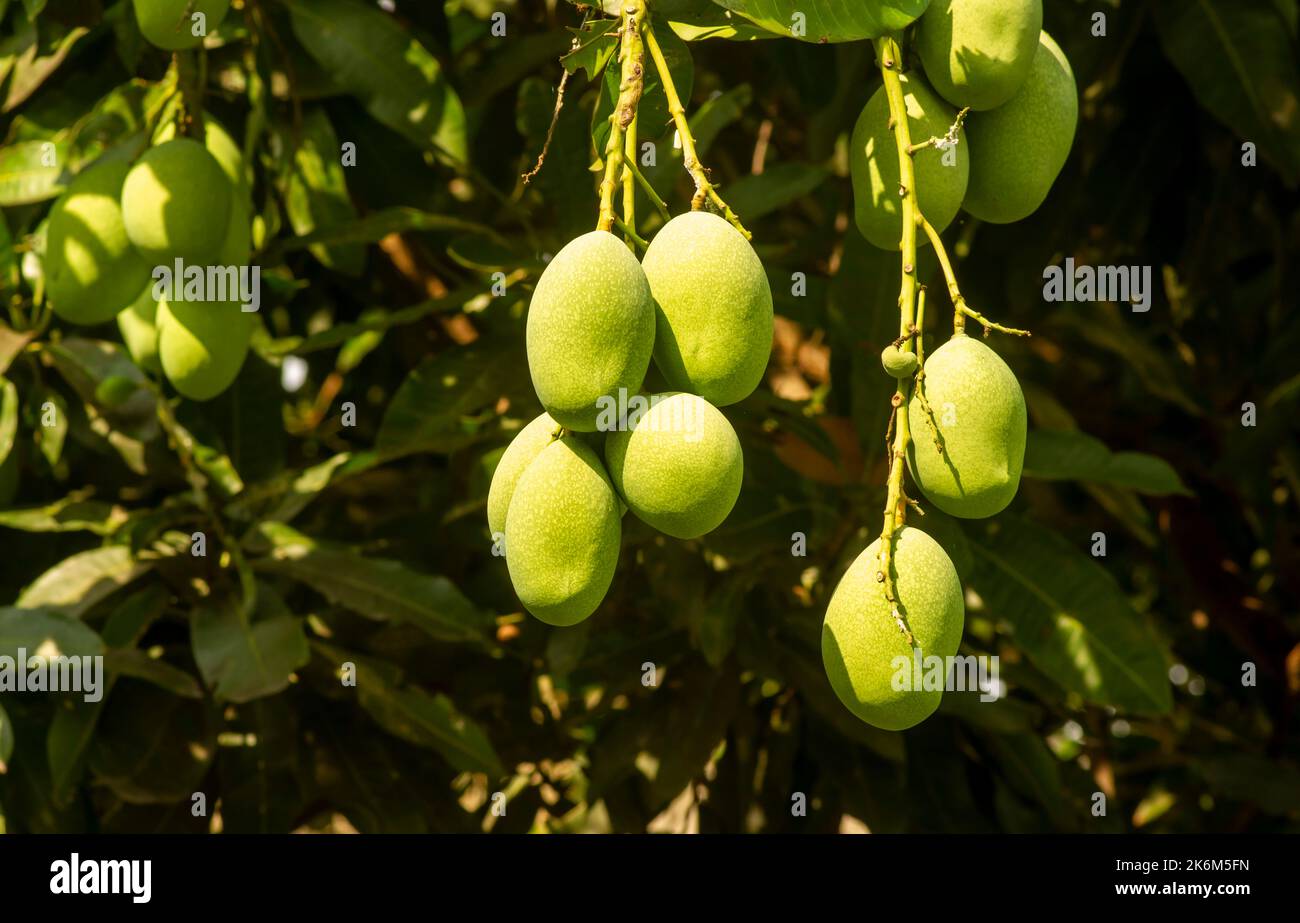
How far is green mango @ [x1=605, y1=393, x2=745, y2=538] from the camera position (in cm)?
77

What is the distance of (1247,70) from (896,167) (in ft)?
3.99

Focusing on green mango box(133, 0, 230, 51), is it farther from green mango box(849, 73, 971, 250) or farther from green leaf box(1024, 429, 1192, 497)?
green leaf box(1024, 429, 1192, 497)

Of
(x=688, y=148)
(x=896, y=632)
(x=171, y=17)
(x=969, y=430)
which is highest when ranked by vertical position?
(x=171, y=17)

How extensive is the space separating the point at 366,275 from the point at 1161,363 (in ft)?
4.33

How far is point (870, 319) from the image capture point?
1.82 metres

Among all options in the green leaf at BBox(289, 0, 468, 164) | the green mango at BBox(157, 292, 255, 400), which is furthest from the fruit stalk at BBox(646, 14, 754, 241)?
the green leaf at BBox(289, 0, 468, 164)

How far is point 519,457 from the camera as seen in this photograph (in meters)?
0.85

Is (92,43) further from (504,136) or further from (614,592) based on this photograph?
(614,592)

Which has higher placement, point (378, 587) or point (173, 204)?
point (173, 204)

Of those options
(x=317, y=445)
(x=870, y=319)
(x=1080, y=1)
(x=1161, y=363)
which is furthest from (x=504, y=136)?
(x=1161, y=363)

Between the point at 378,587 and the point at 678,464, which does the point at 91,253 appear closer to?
the point at 378,587

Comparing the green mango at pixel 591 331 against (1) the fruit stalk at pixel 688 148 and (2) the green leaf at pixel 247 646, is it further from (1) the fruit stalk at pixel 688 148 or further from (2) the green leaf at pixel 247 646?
(2) the green leaf at pixel 247 646

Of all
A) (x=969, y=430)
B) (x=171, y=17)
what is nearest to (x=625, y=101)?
(x=969, y=430)
